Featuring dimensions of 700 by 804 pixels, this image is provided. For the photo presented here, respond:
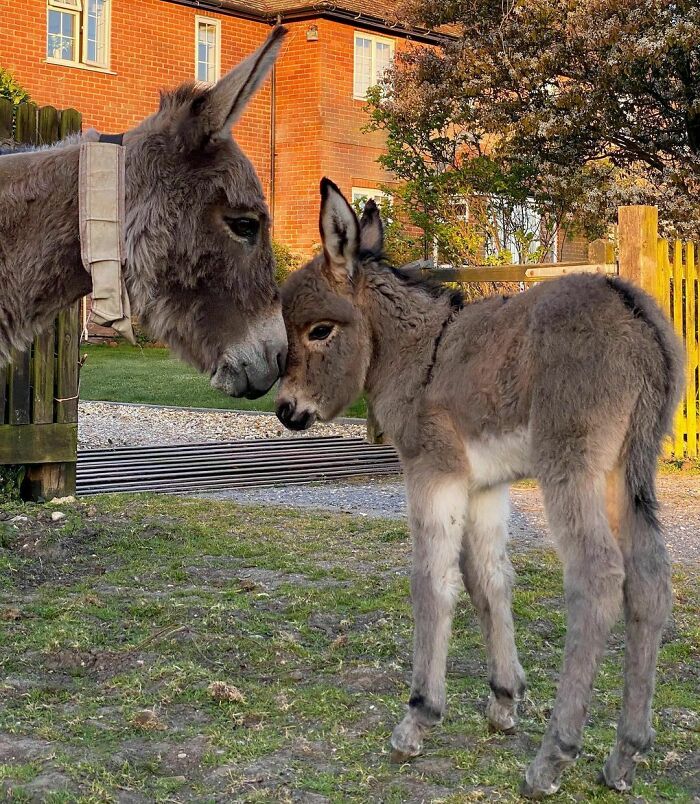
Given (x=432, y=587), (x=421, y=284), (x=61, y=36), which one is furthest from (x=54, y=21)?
(x=432, y=587)

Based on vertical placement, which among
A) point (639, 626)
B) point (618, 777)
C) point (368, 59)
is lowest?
point (618, 777)

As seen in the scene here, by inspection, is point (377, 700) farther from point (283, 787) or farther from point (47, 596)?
point (47, 596)

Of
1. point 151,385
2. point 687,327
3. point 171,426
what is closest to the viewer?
point 687,327

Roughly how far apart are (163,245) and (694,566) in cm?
481

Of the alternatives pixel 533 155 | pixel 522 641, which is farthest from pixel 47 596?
pixel 533 155

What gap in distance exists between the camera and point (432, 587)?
3965mm

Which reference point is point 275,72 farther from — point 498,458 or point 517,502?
point 498,458

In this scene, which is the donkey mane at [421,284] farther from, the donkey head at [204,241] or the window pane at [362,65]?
the window pane at [362,65]

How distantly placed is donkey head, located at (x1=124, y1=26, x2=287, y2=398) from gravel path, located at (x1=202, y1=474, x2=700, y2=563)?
4465 millimetres

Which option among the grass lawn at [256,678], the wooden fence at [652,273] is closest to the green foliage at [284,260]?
the wooden fence at [652,273]

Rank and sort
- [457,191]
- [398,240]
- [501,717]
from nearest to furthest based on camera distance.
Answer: [501,717] < [457,191] < [398,240]

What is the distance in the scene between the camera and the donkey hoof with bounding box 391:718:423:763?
383 cm

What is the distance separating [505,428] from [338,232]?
43.5 inches

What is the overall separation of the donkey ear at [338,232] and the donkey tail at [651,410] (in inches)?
45.8
